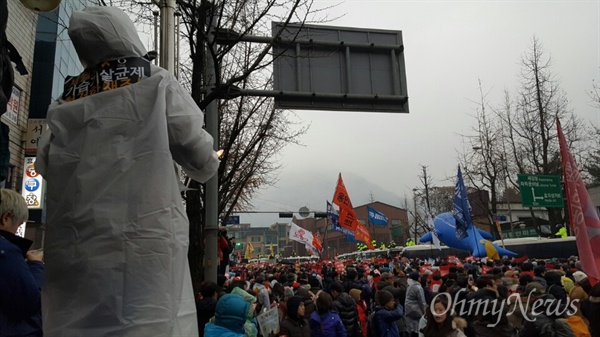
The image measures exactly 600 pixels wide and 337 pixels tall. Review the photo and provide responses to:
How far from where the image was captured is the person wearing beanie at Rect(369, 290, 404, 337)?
24.3 ft

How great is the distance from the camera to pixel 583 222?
705 centimetres

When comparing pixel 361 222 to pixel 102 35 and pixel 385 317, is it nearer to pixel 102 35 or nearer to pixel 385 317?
pixel 385 317

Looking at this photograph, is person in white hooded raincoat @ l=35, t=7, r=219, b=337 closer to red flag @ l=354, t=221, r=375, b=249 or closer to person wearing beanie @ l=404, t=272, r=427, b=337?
person wearing beanie @ l=404, t=272, r=427, b=337

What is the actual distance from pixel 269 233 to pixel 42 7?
404 ft

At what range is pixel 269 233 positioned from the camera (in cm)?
12481

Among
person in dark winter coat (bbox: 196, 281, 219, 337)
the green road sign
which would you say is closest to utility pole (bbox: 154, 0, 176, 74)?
person in dark winter coat (bbox: 196, 281, 219, 337)

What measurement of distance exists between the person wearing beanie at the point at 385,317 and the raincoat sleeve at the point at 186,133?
229 inches

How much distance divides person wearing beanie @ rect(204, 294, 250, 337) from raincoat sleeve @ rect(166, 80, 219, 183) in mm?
2306

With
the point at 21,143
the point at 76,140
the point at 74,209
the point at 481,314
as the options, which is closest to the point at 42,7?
the point at 76,140

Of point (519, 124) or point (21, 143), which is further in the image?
point (519, 124)

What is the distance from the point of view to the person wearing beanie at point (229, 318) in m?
4.34

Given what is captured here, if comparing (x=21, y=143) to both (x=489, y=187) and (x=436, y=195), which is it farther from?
(x=436, y=195)

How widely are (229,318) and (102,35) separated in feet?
9.40

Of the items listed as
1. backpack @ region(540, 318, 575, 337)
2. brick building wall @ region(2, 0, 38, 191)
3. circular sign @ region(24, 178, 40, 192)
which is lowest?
backpack @ region(540, 318, 575, 337)
